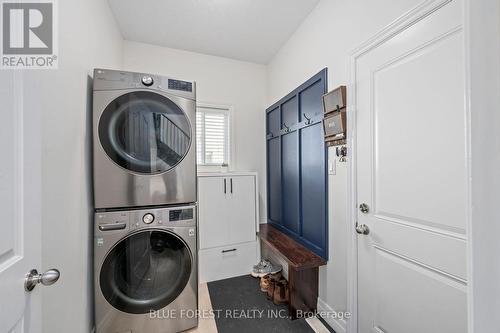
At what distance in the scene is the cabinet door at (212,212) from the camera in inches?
89.5

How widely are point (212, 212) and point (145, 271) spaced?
932mm

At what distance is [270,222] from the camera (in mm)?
2762

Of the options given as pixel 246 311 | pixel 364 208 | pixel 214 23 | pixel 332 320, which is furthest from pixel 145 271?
pixel 214 23

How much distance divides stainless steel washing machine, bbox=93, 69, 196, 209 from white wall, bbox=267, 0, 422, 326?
3.71 ft

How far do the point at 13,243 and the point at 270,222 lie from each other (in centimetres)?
246

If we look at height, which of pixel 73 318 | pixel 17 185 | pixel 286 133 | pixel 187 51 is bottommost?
pixel 73 318

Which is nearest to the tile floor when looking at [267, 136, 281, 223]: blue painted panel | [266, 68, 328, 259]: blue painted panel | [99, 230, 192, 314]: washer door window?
[99, 230, 192, 314]: washer door window

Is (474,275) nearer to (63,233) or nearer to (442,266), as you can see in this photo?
(442,266)

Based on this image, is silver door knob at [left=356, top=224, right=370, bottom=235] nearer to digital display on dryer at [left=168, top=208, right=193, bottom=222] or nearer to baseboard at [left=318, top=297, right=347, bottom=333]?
baseboard at [left=318, top=297, right=347, bottom=333]

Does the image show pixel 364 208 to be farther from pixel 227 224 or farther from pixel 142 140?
pixel 142 140

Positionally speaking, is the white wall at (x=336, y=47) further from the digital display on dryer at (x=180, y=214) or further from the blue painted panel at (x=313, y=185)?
the digital display on dryer at (x=180, y=214)

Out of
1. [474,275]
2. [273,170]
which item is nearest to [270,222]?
[273,170]

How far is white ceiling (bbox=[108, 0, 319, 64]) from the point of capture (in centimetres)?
183

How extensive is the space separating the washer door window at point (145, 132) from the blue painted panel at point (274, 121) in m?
1.30
